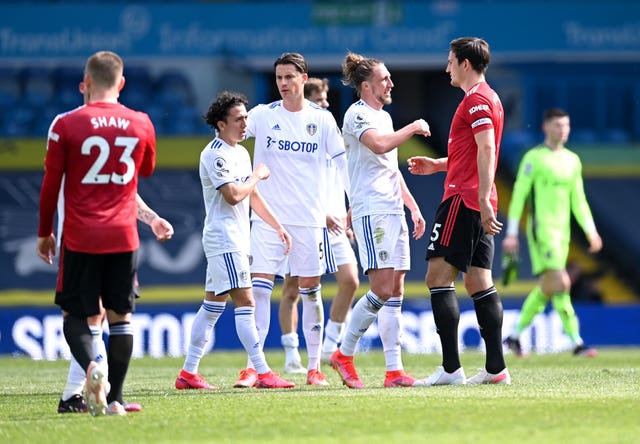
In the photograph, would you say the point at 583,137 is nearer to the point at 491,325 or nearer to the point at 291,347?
the point at 291,347

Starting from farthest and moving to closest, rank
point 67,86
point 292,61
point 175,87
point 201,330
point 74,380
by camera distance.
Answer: point 175,87, point 67,86, point 292,61, point 201,330, point 74,380

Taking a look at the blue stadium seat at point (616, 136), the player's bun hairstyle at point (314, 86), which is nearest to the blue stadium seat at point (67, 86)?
the blue stadium seat at point (616, 136)

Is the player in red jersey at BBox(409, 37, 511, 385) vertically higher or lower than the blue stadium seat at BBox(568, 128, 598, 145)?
lower

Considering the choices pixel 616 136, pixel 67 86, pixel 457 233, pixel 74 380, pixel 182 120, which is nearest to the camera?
pixel 74 380

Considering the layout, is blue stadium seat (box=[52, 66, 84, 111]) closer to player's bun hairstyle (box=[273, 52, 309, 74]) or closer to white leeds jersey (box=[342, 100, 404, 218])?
player's bun hairstyle (box=[273, 52, 309, 74])

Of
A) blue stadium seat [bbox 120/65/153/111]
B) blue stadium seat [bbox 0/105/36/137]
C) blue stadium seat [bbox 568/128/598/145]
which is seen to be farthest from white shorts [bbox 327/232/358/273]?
blue stadium seat [bbox 568/128/598/145]

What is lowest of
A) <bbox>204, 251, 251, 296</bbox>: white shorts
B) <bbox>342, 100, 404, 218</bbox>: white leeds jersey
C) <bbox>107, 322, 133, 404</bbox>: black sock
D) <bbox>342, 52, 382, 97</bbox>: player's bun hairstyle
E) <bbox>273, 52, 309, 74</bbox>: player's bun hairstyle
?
<bbox>107, 322, 133, 404</bbox>: black sock

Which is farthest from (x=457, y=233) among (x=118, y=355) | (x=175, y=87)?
(x=175, y=87)

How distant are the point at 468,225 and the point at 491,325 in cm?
77

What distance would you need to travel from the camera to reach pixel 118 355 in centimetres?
738

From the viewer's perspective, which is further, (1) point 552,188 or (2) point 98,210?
(1) point 552,188

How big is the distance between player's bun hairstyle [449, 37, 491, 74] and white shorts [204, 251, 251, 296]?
2.11 m

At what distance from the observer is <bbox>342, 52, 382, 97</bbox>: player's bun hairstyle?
9.46 metres

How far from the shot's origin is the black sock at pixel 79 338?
23.9 ft
